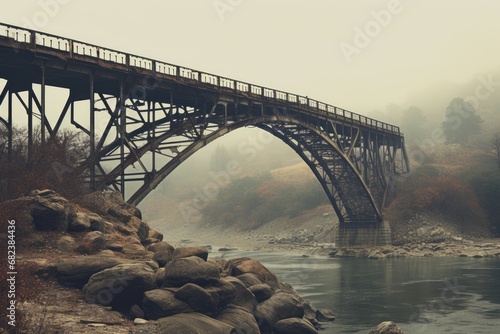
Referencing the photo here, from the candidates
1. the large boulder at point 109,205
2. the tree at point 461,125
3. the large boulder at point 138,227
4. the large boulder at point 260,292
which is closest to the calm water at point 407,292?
the large boulder at point 260,292

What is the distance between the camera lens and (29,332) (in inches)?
523

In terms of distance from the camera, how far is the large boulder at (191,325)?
15867 mm

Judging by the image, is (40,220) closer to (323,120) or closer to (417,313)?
(417,313)

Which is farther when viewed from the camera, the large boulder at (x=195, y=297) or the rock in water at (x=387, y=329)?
the rock in water at (x=387, y=329)

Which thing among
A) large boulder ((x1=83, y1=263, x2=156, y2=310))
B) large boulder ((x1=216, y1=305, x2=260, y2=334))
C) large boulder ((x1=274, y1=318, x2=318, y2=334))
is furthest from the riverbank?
large boulder ((x1=83, y1=263, x2=156, y2=310))

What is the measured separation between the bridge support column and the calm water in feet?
46.2

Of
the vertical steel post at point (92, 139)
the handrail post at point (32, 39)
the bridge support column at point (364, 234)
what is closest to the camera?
the handrail post at point (32, 39)

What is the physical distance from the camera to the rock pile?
1736 cm

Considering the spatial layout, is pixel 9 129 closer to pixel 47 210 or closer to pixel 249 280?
pixel 47 210

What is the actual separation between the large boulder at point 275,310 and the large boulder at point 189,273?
3.30m

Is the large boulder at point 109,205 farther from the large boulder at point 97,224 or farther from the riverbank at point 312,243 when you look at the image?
the riverbank at point 312,243

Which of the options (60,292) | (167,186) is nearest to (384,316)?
(60,292)

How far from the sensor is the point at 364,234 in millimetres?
72125

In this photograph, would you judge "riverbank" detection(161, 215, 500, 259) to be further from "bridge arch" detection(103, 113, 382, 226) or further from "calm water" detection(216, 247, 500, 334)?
"calm water" detection(216, 247, 500, 334)
